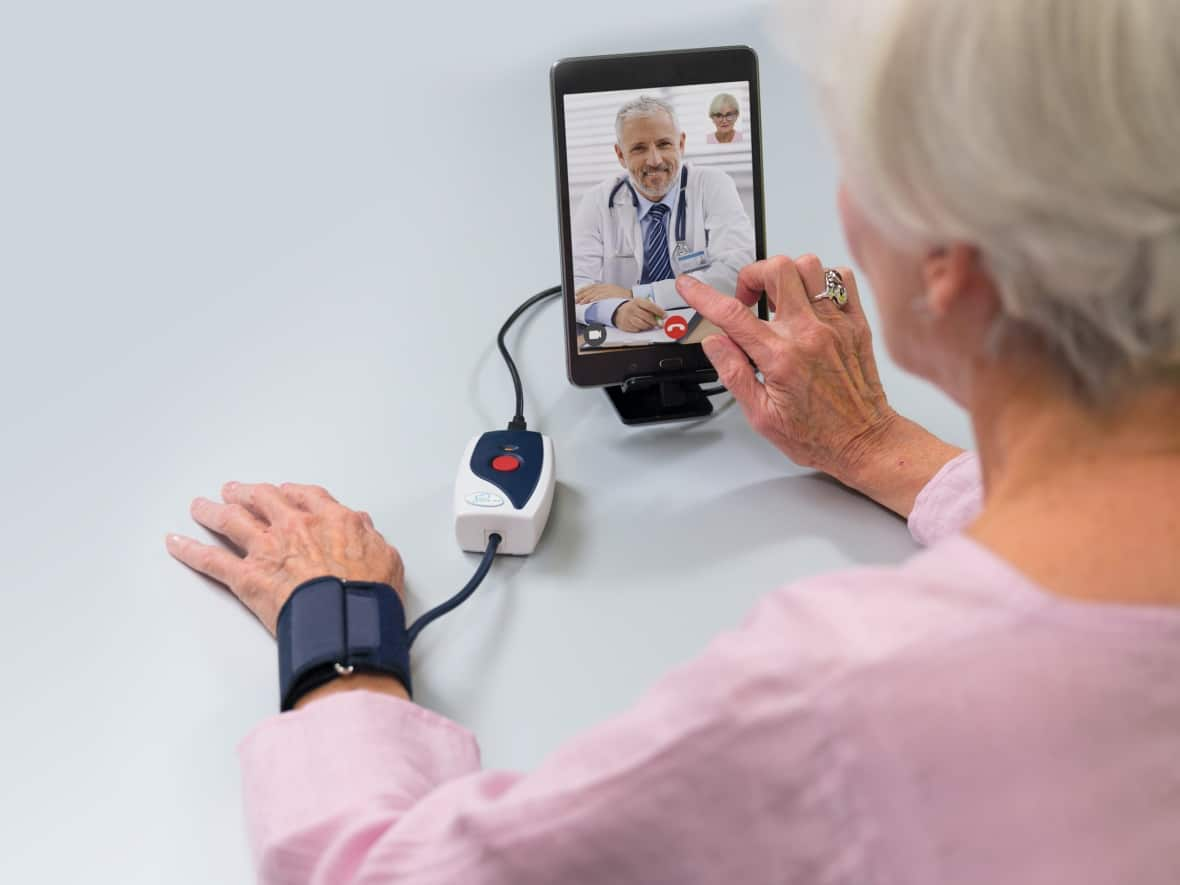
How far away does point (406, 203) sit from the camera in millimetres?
1459

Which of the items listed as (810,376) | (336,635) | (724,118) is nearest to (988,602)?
(336,635)

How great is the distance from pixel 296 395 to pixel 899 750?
0.80m

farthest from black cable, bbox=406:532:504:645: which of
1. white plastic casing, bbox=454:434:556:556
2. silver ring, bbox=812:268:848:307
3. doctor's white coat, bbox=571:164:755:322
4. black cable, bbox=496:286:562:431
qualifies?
silver ring, bbox=812:268:848:307

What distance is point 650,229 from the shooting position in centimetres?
111

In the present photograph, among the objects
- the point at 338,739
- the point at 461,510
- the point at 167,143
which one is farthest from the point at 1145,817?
the point at 167,143

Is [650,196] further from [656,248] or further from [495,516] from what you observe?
[495,516]

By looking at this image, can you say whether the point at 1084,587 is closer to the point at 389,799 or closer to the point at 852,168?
the point at 852,168

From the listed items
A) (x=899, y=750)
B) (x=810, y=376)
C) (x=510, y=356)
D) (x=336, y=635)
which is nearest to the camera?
(x=899, y=750)

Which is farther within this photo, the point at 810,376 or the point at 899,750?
the point at 810,376

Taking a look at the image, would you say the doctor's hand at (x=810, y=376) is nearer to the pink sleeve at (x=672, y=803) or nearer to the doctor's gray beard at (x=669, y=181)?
the doctor's gray beard at (x=669, y=181)

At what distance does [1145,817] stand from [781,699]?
0.15 meters

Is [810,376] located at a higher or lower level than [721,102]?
lower

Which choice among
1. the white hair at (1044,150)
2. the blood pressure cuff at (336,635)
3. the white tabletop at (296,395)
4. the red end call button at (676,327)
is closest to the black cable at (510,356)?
the white tabletop at (296,395)

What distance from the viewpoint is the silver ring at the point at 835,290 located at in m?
1.10
